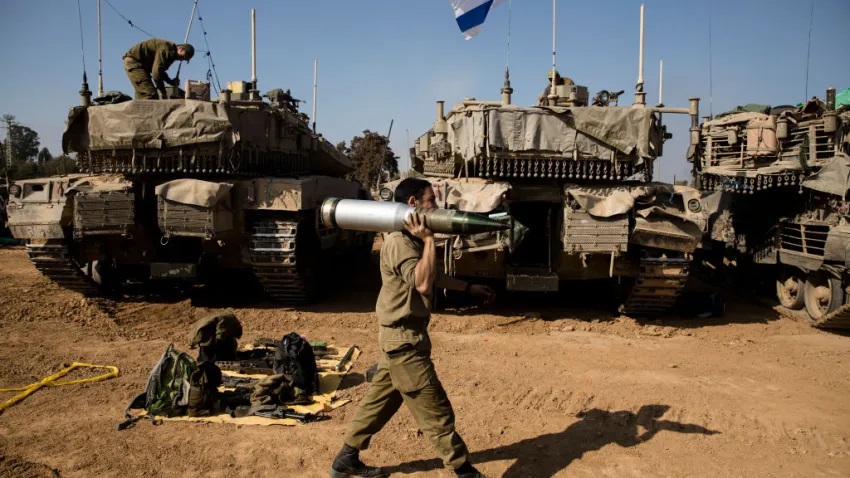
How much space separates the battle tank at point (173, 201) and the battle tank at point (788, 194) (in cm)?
664

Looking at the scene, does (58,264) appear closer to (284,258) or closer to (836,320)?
(284,258)

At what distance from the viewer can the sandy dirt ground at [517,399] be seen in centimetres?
404

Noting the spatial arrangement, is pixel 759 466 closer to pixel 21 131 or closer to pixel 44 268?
pixel 44 268

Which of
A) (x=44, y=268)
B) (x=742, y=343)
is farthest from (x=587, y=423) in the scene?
(x=44, y=268)

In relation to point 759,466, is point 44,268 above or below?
above

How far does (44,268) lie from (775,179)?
1045cm

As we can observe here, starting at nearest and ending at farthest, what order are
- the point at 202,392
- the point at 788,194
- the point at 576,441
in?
the point at 576,441, the point at 202,392, the point at 788,194

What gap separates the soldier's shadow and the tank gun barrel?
1.56m

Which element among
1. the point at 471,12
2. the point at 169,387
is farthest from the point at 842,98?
the point at 169,387

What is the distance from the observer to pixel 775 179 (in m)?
9.27

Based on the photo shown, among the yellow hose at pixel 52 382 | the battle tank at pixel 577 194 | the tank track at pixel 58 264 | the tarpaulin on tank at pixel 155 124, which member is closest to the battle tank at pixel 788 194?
Answer: the battle tank at pixel 577 194

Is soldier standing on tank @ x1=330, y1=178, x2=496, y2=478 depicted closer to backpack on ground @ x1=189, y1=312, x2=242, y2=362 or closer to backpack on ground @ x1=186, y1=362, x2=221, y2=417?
backpack on ground @ x1=186, y1=362, x2=221, y2=417

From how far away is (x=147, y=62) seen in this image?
913cm

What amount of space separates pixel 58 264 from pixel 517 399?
652 cm
